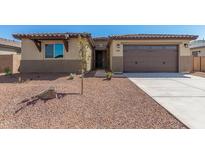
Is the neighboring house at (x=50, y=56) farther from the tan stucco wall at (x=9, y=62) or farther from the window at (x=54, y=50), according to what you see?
the tan stucco wall at (x=9, y=62)

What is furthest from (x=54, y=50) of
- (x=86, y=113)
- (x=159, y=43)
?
(x=86, y=113)

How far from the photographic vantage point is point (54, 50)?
16.8m

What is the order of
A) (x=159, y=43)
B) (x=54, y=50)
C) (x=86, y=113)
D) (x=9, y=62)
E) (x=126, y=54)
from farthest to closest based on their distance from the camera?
(x=126, y=54) → (x=159, y=43) → (x=9, y=62) → (x=54, y=50) → (x=86, y=113)

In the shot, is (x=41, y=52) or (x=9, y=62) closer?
(x=41, y=52)

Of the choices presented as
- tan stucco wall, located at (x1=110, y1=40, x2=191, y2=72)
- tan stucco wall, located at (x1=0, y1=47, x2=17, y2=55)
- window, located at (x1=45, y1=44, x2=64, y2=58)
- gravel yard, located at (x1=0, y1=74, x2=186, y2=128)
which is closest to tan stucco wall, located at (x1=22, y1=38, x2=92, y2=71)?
window, located at (x1=45, y1=44, x2=64, y2=58)

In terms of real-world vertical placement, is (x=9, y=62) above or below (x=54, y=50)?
below

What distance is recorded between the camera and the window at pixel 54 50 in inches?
659

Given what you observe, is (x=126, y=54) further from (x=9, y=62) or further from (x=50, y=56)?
(x=9, y=62)

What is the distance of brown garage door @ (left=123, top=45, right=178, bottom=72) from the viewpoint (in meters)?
18.2

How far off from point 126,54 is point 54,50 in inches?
249

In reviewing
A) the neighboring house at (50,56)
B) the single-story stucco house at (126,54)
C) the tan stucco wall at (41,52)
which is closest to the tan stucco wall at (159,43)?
the single-story stucco house at (126,54)

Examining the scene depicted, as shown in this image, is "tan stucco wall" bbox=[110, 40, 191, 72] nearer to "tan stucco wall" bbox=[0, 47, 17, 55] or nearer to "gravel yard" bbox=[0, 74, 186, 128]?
"gravel yard" bbox=[0, 74, 186, 128]
